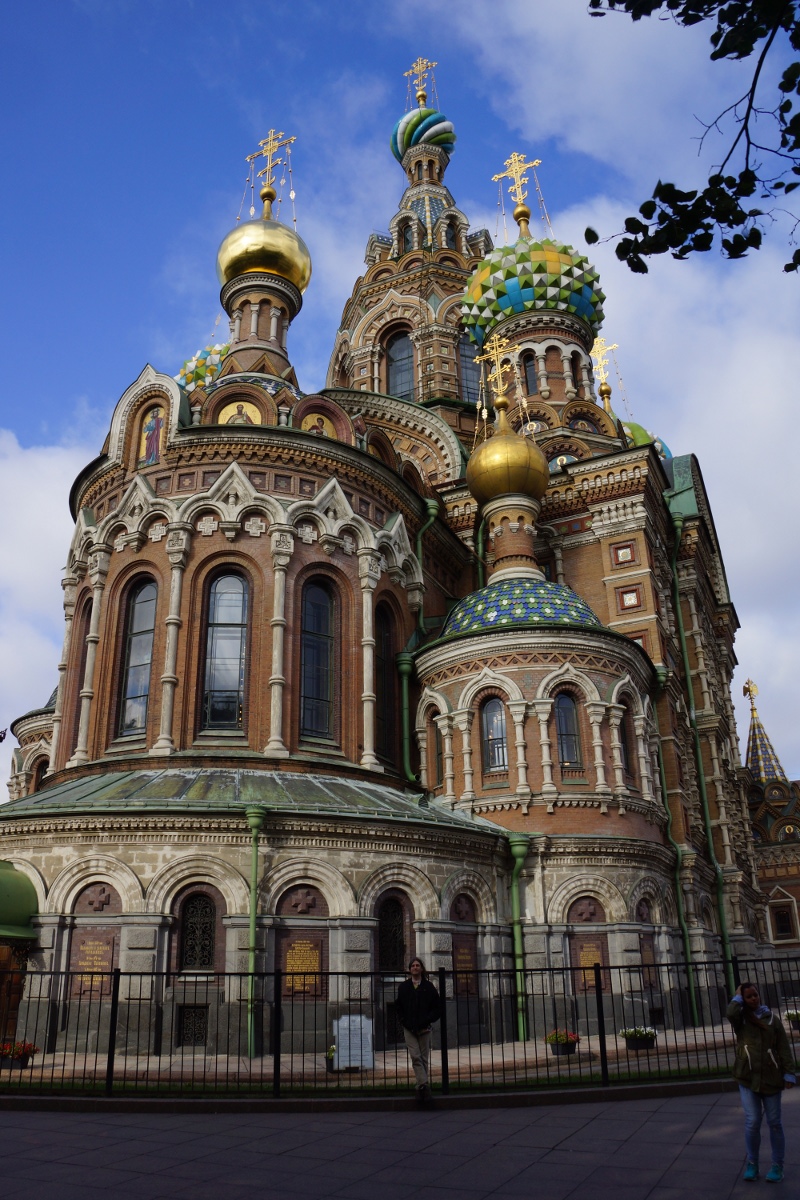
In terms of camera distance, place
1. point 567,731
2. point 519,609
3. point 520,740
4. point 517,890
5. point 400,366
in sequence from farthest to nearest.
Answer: point 400,366
point 519,609
point 567,731
point 520,740
point 517,890

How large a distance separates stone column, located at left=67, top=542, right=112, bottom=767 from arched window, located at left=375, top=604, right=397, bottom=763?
5.05m

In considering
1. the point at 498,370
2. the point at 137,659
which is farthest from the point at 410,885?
the point at 498,370

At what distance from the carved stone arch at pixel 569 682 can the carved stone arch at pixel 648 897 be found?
10.6 feet

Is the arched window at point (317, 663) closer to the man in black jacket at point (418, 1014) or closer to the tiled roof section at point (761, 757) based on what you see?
the man in black jacket at point (418, 1014)

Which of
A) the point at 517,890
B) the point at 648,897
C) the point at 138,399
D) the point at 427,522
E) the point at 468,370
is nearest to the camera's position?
the point at 517,890

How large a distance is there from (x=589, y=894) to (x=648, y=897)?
4.83ft

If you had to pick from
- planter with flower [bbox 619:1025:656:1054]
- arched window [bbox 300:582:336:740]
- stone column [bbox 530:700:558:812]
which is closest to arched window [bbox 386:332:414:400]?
arched window [bbox 300:582:336:740]

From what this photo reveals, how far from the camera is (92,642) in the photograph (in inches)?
694

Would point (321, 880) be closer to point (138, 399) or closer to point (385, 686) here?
point (385, 686)

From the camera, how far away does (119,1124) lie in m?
8.00

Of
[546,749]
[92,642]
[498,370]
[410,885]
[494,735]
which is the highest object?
[498,370]

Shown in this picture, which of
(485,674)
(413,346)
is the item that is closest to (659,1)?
(485,674)

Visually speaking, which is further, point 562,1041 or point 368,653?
point 368,653

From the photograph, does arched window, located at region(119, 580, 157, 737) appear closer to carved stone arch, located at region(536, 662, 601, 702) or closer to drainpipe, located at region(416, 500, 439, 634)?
drainpipe, located at region(416, 500, 439, 634)
